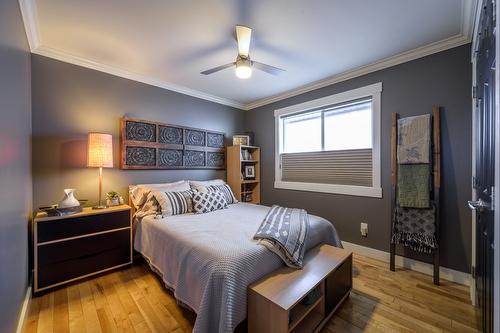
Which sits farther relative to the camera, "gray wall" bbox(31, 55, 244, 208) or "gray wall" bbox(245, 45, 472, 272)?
"gray wall" bbox(31, 55, 244, 208)

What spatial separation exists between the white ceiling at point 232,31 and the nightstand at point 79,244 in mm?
1788

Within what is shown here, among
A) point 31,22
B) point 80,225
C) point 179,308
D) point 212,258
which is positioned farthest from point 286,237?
point 31,22

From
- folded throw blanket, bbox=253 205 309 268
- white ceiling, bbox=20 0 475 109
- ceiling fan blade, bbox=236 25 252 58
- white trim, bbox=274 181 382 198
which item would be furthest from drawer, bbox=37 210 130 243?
white trim, bbox=274 181 382 198

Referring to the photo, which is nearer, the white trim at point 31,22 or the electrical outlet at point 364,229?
the white trim at point 31,22

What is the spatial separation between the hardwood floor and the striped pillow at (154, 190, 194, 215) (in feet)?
2.40

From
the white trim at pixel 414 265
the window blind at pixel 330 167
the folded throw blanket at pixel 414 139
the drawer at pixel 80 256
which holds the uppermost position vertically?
the folded throw blanket at pixel 414 139

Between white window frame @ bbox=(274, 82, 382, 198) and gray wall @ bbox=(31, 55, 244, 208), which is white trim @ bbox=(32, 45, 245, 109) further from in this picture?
white window frame @ bbox=(274, 82, 382, 198)

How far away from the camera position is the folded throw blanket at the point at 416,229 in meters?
2.16

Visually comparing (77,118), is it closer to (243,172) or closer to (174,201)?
(174,201)

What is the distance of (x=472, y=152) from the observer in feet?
6.53

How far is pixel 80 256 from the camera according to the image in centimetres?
213

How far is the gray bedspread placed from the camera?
50.8 inches

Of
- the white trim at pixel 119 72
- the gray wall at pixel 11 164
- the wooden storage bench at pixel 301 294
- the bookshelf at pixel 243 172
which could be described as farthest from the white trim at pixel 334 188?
the gray wall at pixel 11 164

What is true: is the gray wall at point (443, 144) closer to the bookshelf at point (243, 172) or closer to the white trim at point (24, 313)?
the bookshelf at point (243, 172)
